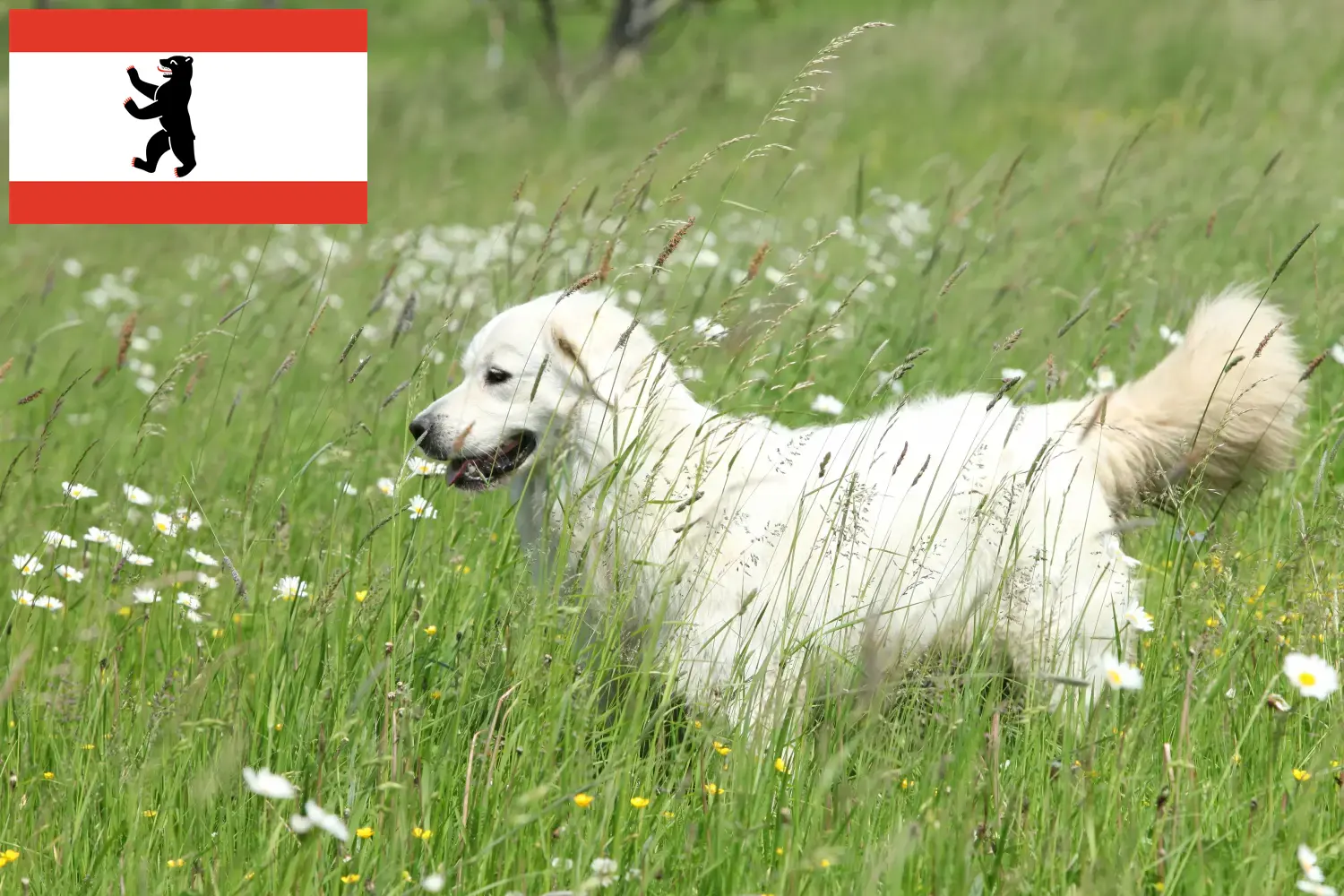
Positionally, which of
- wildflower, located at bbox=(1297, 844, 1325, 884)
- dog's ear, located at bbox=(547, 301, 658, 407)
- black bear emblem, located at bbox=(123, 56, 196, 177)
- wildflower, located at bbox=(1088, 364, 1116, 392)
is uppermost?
black bear emblem, located at bbox=(123, 56, 196, 177)

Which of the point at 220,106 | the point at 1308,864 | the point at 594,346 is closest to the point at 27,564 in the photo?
the point at 594,346

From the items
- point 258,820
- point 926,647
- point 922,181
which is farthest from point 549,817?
point 922,181

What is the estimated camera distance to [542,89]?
1966 cm

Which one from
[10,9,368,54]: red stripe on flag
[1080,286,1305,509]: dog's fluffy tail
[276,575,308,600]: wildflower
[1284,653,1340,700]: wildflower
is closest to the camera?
[1284,653,1340,700]: wildflower

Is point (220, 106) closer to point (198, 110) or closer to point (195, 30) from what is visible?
point (198, 110)

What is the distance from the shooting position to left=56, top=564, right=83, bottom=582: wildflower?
2996 millimetres

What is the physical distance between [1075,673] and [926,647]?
368 millimetres

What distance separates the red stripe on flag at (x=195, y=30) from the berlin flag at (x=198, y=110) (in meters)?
0.03

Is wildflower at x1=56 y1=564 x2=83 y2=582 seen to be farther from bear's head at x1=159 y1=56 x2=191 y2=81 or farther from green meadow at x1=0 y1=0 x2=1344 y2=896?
bear's head at x1=159 y1=56 x2=191 y2=81

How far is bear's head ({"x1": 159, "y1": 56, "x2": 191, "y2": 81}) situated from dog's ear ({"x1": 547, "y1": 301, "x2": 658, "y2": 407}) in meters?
7.01

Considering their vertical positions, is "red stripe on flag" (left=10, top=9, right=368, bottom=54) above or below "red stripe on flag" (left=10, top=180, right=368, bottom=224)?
above

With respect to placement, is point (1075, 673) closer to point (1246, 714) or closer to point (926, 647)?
point (926, 647)

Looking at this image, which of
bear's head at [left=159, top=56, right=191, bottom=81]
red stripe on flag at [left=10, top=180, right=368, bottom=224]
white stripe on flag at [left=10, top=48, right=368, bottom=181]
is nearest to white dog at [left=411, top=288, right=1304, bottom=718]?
white stripe on flag at [left=10, top=48, right=368, bottom=181]

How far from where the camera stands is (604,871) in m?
1.92
